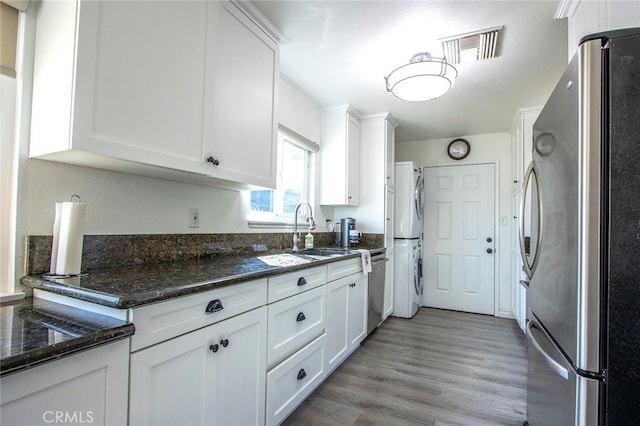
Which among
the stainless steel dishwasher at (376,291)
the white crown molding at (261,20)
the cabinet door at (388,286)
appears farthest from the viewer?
the cabinet door at (388,286)

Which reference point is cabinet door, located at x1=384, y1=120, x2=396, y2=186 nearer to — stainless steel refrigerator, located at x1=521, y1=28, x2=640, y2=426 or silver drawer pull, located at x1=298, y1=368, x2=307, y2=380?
silver drawer pull, located at x1=298, y1=368, x2=307, y2=380

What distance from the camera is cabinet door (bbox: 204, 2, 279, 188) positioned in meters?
1.65

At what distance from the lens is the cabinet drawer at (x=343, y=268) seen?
2.24 m

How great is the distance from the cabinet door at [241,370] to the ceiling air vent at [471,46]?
2056mm

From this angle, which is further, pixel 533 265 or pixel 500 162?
pixel 500 162

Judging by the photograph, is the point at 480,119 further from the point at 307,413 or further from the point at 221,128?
the point at 307,413

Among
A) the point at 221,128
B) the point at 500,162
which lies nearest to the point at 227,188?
the point at 221,128

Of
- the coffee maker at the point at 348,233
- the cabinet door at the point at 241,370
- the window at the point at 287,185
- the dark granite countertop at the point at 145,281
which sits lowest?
the cabinet door at the point at 241,370

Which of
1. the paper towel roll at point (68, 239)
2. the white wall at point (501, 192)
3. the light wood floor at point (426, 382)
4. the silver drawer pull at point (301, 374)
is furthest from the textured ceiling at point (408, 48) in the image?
the light wood floor at point (426, 382)

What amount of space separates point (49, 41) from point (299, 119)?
2.01 metres

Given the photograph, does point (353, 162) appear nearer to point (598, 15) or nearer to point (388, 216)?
point (388, 216)

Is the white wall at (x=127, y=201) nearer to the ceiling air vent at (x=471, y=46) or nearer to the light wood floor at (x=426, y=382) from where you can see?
the light wood floor at (x=426, y=382)

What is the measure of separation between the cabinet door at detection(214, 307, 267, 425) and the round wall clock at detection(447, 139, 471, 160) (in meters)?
3.81

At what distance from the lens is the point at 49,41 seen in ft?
3.98
